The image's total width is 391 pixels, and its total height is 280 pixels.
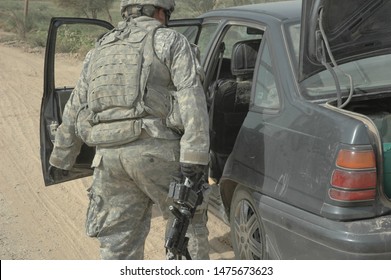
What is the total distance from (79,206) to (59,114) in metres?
1.53

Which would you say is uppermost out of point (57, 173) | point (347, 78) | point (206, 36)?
point (347, 78)

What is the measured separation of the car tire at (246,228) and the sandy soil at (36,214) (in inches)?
23.9

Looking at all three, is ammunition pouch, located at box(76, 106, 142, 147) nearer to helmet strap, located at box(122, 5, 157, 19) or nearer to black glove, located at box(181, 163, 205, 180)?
black glove, located at box(181, 163, 205, 180)

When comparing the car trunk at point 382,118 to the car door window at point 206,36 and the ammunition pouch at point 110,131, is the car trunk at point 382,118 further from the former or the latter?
the car door window at point 206,36

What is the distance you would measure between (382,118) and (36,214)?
3.39m

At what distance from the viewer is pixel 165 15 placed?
3.53 metres

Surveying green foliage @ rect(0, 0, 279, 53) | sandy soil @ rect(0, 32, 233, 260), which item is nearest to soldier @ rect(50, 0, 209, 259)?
sandy soil @ rect(0, 32, 233, 260)

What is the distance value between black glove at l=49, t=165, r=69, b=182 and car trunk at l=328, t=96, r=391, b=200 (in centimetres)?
205

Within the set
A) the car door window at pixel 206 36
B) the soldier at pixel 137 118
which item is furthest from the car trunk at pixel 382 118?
the car door window at pixel 206 36

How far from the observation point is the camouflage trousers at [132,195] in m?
3.35

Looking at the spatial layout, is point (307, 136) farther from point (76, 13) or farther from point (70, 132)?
point (76, 13)

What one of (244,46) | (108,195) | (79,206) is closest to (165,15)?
(244,46)

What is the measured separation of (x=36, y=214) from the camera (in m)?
5.41

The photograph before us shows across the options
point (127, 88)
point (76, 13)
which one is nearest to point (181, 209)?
point (127, 88)
